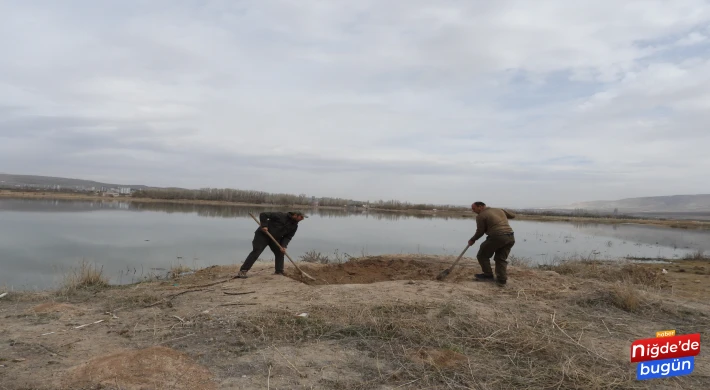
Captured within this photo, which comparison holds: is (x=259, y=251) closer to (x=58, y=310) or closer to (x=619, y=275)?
(x=58, y=310)

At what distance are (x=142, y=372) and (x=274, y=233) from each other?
15.1ft

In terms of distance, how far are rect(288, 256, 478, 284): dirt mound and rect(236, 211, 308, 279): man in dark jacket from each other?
637 millimetres

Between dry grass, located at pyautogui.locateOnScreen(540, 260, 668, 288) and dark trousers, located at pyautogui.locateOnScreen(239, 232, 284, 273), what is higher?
dark trousers, located at pyautogui.locateOnScreen(239, 232, 284, 273)

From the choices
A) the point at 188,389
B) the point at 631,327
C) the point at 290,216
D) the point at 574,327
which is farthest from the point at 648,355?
the point at 290,216

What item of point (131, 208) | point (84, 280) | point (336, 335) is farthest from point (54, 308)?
point (131, 208)

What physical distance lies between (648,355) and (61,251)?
1636cm

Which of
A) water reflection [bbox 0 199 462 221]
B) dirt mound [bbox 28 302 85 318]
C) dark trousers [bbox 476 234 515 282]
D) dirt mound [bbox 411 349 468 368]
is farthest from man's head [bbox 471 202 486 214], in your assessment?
water reflection [bbox 0 199 462 221]

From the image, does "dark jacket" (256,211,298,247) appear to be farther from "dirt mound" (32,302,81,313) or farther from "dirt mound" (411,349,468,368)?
"dirt mound" (411,349,468,368)

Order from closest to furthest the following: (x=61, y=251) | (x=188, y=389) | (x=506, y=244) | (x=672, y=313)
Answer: (x=188, y=389) < (x=672, y=313) < (x=506, y=244) < (x=61, y=251)

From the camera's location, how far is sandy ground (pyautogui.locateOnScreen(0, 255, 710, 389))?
341 centimetres

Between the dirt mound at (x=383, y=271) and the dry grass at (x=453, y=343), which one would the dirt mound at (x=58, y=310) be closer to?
the dry grass at (x=453, y=343)

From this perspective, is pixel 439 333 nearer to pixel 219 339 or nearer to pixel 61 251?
pixel 219 339

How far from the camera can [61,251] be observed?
45.9 feet

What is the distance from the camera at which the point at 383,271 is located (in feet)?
29.8
